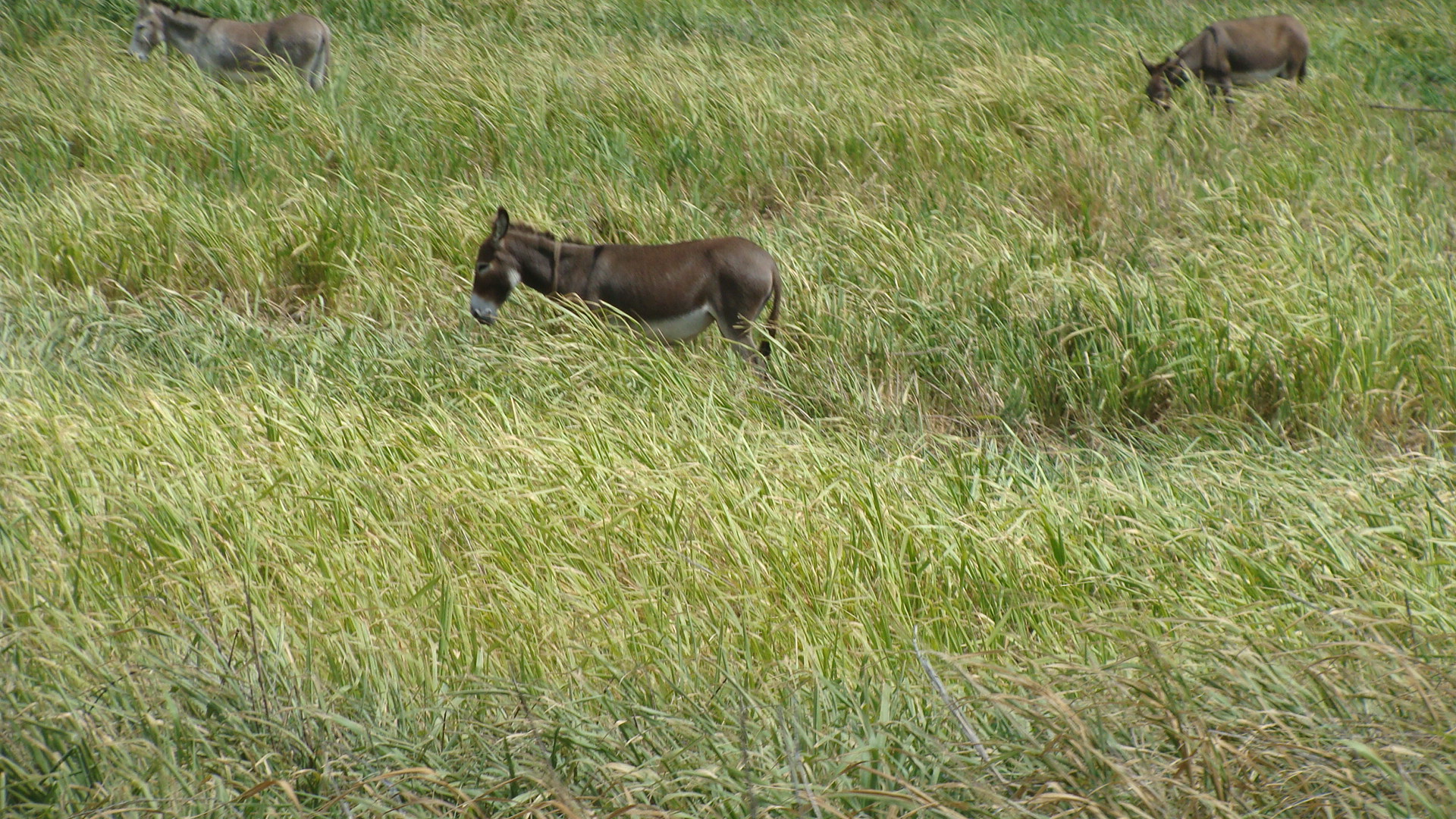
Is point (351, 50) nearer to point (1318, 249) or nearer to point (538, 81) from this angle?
point (538, 81)

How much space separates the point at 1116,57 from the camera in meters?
10.7

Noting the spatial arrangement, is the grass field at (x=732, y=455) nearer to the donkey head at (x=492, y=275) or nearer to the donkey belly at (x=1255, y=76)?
the donkey head at (x=492, y=275)

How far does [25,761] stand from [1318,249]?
5.74 meters

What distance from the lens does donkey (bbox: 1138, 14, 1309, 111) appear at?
10164 millimetres

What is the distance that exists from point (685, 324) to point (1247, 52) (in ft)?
21.7

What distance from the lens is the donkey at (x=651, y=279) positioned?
5.84 m

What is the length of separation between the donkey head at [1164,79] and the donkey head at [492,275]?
17.7 feet

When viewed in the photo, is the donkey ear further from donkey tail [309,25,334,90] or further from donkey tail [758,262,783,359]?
donkey tail [309,25,334,90]

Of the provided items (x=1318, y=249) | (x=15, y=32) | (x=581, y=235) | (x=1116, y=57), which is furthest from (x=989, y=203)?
(x=15, y=32)

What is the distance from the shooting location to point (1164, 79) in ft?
30.5

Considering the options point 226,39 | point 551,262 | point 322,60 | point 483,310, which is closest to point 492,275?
point 483,310

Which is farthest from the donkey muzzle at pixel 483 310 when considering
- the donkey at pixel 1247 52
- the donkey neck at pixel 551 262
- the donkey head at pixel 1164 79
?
the donkey at pixel 1247 52

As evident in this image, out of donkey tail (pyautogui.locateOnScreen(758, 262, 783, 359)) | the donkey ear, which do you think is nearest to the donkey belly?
donkey tail (pyautogui.locateOnScreen(758, 262, 783, 359))

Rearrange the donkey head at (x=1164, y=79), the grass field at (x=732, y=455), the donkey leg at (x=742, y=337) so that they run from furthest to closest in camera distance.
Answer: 1. the donkey head at (x=1164, y=79)
2. the donkey leg at (x=742, y=337)
3. the grass field at (x=732, y=455)
